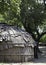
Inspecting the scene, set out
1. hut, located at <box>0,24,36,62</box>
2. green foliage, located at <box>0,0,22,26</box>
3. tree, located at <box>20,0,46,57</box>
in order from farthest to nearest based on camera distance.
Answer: tree, located at <box>20,0,46,57</box>
green foliage, located at <box>0,0,22,26</box>
hut, located at <box>0,24,36,62</box>

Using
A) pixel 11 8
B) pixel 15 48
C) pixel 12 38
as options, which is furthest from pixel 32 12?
pixel 15 48

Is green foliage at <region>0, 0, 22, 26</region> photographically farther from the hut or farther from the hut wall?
the hut wall

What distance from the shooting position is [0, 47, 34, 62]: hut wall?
15.2 metres

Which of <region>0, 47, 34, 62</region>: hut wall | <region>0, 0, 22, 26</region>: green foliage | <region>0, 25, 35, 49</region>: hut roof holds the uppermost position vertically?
<region>0, 0, 22, 26</region>: green foliage

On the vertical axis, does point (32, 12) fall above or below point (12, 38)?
above

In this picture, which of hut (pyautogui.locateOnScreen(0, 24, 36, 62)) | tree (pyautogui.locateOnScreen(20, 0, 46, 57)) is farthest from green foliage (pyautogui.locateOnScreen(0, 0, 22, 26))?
hut (pyautogui.locateOnScreen(0, 24, 36, 62))

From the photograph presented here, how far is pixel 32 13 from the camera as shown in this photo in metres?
20.8

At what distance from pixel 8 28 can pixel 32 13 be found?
4847 millimetres

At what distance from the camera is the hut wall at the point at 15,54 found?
49.9 ft

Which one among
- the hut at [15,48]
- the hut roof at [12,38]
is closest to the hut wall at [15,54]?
the hut at [15,48]

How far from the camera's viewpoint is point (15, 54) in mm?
15227

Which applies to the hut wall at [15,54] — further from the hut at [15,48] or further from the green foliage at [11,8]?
the green foliage at [11,8]

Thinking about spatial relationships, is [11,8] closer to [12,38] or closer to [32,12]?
[32,12]

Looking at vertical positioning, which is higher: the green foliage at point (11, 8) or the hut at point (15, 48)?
the green foliage at point (11, 8)
